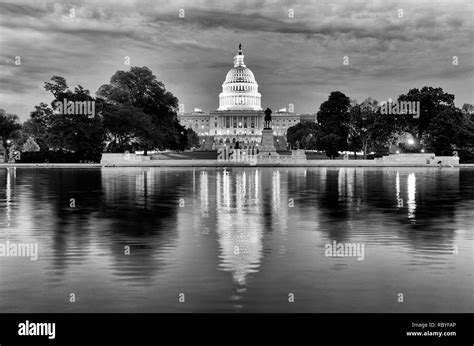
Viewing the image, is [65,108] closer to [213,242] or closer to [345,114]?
[345,114]

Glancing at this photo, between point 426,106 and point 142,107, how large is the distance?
133ft

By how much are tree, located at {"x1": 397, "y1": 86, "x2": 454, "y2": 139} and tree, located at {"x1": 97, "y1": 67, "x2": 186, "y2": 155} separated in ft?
111

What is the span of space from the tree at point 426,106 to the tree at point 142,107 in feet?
111

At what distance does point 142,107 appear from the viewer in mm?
90000

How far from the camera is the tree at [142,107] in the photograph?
8181 cm

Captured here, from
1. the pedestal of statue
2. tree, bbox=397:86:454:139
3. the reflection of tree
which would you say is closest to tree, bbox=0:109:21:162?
the pedestal of statue

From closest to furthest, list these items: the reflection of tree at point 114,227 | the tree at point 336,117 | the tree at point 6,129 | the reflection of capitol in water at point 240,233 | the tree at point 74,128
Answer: the reflection of capitol in water at point 240,233
the reflection of tree at point 114,227
the tree at point 74,128
the tree at point 6,129
the tree at point 336,117

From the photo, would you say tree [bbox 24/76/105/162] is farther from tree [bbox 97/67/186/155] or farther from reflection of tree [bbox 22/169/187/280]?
reflection of tree [bbox 22/169/187/280]

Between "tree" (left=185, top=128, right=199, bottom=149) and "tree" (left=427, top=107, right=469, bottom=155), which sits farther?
"tree" (left=185, top=128, right=199, bottom=149)

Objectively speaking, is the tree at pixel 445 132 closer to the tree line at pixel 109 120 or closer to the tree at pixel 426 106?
the tree at pixel 426 106

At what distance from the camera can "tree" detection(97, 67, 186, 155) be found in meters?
81.8

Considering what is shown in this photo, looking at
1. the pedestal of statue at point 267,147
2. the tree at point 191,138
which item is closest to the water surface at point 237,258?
the pedestal of statue at point 267,147
